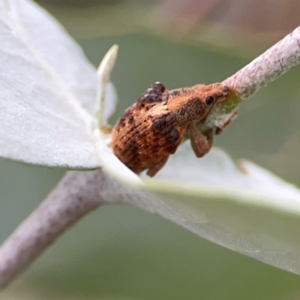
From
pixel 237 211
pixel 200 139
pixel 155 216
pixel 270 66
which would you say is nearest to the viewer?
pixel 237 211

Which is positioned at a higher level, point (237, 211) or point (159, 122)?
point (237, 211)

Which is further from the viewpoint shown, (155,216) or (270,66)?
(155,216)

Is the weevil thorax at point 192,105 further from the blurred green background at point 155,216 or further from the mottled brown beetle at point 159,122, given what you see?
the blurred green background at point 155,216

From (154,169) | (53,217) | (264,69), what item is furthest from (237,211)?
(53,217)

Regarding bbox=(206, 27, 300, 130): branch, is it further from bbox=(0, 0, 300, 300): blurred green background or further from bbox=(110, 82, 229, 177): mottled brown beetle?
bbox=(0, 0, 300, 300): blurred green background

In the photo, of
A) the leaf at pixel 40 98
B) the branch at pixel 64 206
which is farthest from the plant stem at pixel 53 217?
the leaf at pixel 40 98

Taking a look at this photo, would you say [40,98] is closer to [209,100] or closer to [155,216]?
[209,100]
